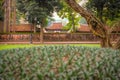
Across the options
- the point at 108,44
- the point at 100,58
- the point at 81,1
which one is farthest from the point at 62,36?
the point at 100,58

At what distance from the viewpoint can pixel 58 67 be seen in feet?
12.3

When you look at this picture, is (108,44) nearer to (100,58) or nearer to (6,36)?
(100,58)

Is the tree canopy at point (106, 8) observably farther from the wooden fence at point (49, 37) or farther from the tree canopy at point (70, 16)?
the tree canopy at point (70, 16)

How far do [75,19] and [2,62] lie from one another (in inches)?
1231

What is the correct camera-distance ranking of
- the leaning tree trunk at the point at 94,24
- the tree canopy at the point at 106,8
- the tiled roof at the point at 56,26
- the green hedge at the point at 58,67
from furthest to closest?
the tiled roof at the point at 56,26 → the tree canopy at the point at 106,8 → the leaning tree trunk at the point at 94,24 → the green hedge at the point at 58,67

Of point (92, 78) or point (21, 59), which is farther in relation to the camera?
point (21, 59)

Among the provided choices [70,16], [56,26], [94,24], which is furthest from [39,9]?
[94,24]

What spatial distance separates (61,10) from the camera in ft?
109

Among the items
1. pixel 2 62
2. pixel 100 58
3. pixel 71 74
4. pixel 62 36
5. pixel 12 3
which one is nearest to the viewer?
pixel 71 74

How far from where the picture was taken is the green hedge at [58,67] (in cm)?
359

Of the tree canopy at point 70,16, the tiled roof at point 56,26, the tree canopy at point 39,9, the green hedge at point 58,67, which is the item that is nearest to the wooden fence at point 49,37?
the tree canopy at point 39,9

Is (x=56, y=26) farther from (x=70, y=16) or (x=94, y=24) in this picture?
(x=94, y=24)

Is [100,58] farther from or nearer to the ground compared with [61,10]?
nearer to the ground

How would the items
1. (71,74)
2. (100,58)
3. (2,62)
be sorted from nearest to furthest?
(71,74) < (2,62) < (100,58)
